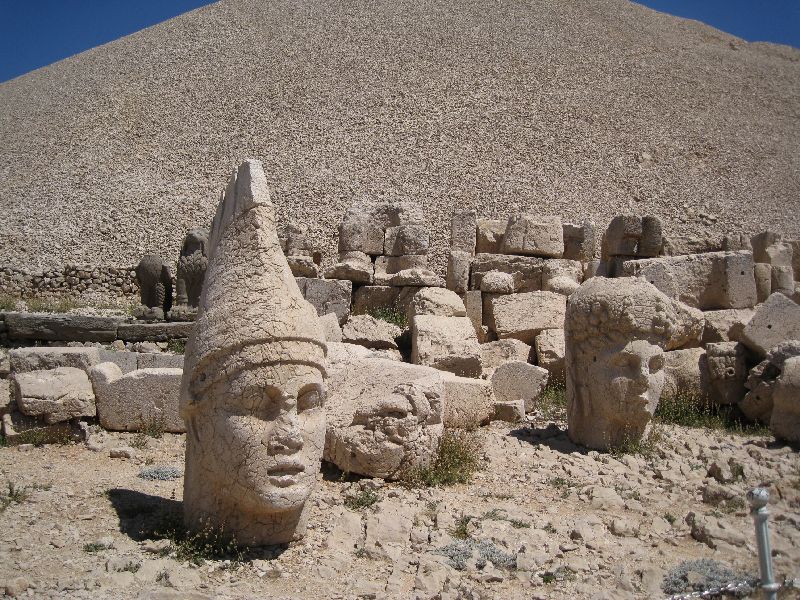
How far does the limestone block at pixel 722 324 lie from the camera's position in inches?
324

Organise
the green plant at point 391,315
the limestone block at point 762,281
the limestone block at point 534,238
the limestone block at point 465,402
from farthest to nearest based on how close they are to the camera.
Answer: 1. the limestone block at point 534,238
2. the green plant at point 391,315
3. the limestone block at point 762,281
4. the limestone block at point 465,402

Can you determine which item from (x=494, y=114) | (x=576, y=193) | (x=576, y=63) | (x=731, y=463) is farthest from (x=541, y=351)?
(x=576, y=63)

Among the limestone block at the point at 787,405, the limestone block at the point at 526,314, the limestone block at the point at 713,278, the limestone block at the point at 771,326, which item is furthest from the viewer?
the limestone block at the point at 526,314

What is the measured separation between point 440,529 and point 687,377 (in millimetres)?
3916

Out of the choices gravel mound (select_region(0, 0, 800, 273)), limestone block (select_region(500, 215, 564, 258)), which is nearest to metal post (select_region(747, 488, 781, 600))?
limestone block (select_region(500, 215, 564, 258))

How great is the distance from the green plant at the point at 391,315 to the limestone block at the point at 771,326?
3.88m

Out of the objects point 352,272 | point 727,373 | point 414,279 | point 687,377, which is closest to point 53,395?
point 352,272

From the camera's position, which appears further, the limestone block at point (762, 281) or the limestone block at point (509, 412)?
the limestone block at point (762, 281)

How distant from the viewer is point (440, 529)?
15.1 feet

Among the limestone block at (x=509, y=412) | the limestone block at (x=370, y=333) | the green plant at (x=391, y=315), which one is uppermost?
the green plant at (x=391, y=315)

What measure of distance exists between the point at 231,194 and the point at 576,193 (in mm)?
24188

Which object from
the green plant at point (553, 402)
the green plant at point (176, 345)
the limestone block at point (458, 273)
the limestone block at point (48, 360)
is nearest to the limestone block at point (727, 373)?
the green plant at point (553, 402)

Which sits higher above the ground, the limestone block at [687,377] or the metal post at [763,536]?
the limestone block at [687,377]

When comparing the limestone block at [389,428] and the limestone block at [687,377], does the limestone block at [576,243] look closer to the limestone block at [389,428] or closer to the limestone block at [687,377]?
the limestone block at [687,377]
